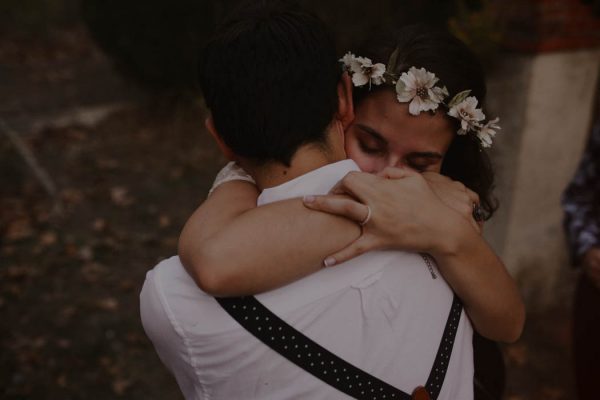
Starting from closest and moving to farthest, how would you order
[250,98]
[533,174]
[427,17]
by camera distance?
[250,98] → [533,174] → [427,17]

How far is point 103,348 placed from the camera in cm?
465

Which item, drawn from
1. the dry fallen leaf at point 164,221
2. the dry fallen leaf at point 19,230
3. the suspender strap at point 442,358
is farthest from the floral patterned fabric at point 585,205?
the dry fallen leaf at point 19,230

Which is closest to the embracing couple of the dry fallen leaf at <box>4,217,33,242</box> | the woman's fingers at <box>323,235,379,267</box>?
the woman's fingers at <box>323,235,379,267</box>

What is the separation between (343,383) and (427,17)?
491 centimetres

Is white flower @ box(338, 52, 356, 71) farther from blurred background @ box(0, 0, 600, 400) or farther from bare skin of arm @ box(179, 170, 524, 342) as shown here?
blurred background @ box(0, 0, 600, 400)

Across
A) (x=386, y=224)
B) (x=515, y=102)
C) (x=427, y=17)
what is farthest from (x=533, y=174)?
(x=386, y=224)

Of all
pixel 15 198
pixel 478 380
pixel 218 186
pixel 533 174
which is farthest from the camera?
pixel 15 198

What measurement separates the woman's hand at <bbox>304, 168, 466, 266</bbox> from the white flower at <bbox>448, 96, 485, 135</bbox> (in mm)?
505

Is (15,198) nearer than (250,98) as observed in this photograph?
No

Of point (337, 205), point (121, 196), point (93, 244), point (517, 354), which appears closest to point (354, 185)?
point (337, 205)

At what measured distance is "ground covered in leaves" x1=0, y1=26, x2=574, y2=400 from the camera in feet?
14.6

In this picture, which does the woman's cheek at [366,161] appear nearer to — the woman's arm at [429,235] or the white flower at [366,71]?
the white flower at [366,71]

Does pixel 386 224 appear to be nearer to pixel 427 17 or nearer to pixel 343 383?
pixel 343 383

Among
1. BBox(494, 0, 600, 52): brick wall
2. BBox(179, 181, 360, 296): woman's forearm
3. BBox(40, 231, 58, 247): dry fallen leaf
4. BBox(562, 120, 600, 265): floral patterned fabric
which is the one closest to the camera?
BBox(179, 181, 360, 296): woman's forearm
